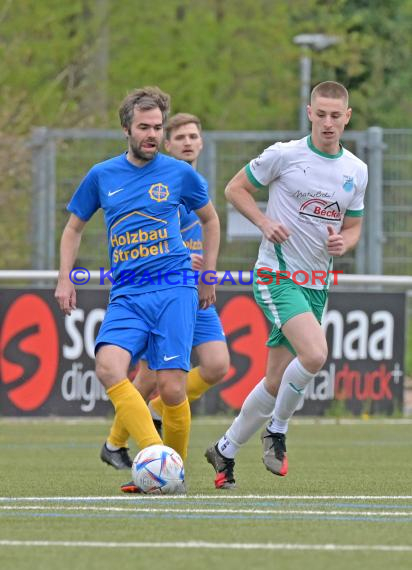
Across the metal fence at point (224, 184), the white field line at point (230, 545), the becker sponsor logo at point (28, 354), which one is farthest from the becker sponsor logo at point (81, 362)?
the white field line at point (230, 545)

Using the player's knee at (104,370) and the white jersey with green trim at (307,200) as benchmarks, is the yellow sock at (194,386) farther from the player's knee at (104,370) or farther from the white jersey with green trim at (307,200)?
the player's knee at (104,370)

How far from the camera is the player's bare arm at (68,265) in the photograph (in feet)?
28.6

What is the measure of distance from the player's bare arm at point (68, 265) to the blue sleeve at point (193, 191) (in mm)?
558

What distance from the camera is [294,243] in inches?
364

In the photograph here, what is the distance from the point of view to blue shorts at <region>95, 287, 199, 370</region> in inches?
338

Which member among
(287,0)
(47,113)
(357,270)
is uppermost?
(287,0)

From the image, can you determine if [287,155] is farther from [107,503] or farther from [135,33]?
[135,33]

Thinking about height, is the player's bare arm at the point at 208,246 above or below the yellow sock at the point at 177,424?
above

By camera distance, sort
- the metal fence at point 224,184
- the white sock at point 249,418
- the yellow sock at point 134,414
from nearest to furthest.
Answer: the yellow sock at point 134,414 → the white sock at point 249,418 → the metal fence at point 224,184

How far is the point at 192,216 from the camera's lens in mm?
10930

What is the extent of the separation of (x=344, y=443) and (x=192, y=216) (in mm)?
2953

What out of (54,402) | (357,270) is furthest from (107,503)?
(357,270)

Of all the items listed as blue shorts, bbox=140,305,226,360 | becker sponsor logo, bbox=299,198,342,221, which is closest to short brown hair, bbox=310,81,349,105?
becker sponsor logo, bbox=299,198,342,221

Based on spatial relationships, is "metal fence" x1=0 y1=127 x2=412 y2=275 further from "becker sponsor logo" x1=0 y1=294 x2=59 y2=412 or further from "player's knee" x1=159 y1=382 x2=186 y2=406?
"player's knee" x1=159 y1=382 x2=186 y2=406
